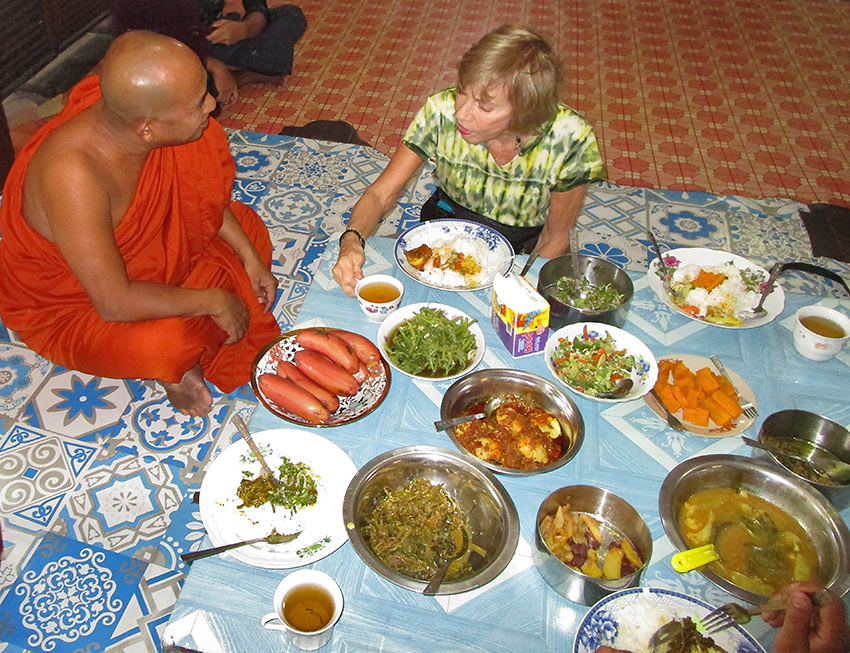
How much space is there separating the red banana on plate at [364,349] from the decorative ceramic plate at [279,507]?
29 centimetres

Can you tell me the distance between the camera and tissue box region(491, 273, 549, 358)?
196cm

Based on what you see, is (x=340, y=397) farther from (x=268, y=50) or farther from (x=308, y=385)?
(x=268, y=50)

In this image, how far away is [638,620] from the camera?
1440 millimetres

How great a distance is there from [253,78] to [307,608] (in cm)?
466

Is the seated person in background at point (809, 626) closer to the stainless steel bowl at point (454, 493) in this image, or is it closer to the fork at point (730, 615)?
the fork at point (730, 615)

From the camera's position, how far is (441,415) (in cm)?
183

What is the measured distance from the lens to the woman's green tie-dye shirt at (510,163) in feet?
8.54

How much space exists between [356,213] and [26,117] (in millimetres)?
3271

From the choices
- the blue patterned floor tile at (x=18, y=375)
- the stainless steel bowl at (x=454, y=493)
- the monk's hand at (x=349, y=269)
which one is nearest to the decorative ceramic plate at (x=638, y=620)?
the stainless steel bowl at (x=454, y=493)

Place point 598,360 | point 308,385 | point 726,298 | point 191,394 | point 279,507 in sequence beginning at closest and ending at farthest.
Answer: point 279,507 → point 308,385 → point 598,360 → point 726,298 → point 191,394

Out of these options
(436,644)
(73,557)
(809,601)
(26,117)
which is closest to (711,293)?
(809,601)

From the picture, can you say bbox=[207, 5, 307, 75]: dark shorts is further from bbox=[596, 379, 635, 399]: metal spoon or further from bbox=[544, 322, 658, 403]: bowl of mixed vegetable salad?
bbox=[596, 379, 635, 399]: metal spoon

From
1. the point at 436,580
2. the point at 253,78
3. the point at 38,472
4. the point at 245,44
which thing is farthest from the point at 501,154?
the point at 253,78

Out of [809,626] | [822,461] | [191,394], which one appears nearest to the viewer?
[809,626]
